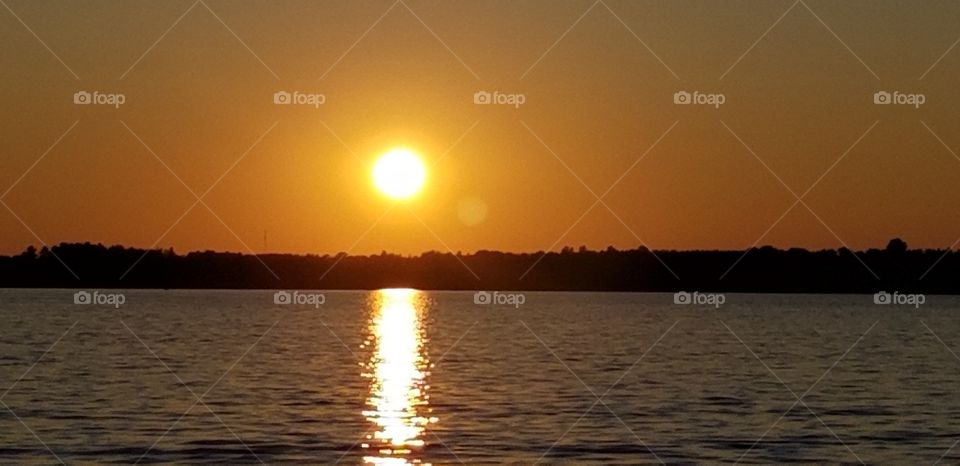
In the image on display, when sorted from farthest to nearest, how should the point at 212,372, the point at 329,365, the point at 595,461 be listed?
the point at 329,365 → the point at 212,372 → the point at 595,461

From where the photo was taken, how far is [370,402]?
55.1 metres

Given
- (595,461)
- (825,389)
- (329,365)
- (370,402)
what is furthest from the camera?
(329,365)

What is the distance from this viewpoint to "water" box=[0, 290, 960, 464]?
41.6m

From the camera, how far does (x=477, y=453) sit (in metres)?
40.7

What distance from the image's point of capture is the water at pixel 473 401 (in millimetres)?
41625

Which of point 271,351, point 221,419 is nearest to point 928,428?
point 221,419

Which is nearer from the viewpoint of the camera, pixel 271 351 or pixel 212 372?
pixel 212 372

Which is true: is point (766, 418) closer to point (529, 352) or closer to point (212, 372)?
point (212, 372)

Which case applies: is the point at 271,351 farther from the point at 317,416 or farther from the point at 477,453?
the point at 477,453

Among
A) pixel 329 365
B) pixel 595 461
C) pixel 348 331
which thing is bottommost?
pixel 595 461

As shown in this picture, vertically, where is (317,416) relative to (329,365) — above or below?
below

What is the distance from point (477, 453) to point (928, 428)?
1693cm

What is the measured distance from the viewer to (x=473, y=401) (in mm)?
55750

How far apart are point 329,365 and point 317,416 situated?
26.6 meters
